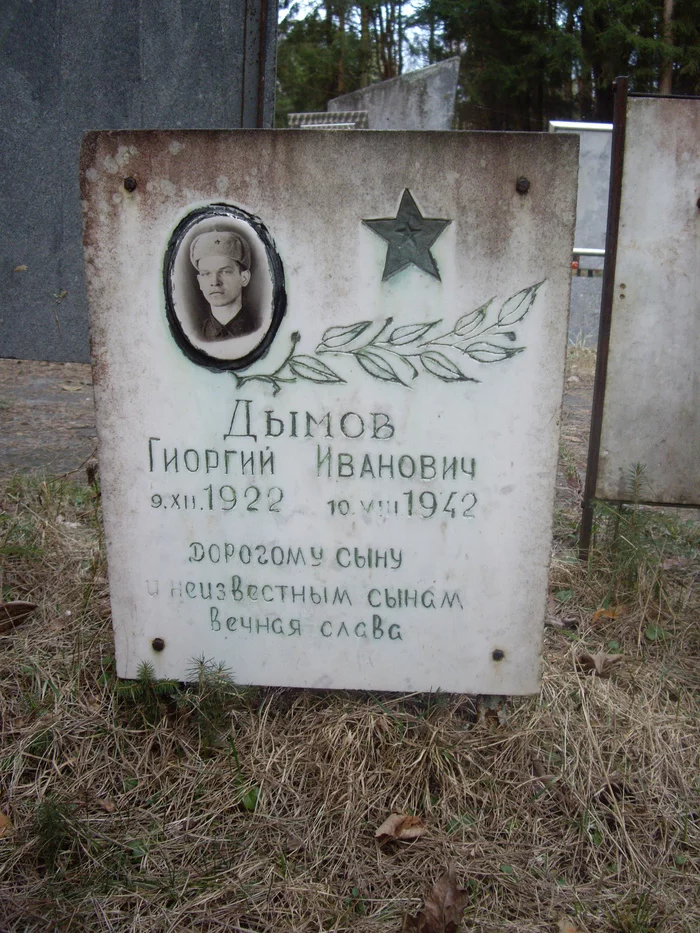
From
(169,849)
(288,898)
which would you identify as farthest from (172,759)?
(288,898)

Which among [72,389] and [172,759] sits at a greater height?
[72,389]

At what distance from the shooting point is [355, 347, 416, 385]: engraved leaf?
194 cm

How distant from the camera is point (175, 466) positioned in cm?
204

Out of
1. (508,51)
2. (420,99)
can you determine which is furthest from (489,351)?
(508,51)

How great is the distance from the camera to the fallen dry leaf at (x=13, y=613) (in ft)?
7.88

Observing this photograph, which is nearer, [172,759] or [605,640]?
[172,759]

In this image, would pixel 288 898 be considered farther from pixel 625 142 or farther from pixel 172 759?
pixel 625 142

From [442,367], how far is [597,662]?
1038 mm

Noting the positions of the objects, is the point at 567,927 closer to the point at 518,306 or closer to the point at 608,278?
the point at 518,306

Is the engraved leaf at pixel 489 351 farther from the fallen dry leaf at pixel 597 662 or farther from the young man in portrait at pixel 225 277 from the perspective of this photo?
the fallen dry leaf at pixel 597 662

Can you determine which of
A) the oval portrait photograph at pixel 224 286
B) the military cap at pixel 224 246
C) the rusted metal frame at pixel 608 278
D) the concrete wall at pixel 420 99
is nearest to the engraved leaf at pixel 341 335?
the oval portrait photograph at pixel 224 286

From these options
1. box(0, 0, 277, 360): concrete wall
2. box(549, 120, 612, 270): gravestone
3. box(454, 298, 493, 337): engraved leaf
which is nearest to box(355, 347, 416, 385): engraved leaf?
box(454, 298, 493, 337): engraved leaf

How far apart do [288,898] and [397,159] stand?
1.63 m

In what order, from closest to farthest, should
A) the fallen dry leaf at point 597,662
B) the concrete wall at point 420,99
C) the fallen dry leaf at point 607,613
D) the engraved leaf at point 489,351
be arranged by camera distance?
the engraved leaf at point 489,351
the fallen dry leaf at point 597,662
the fallen dry leaf at point 607,613
the concrete wall at point 420,99
